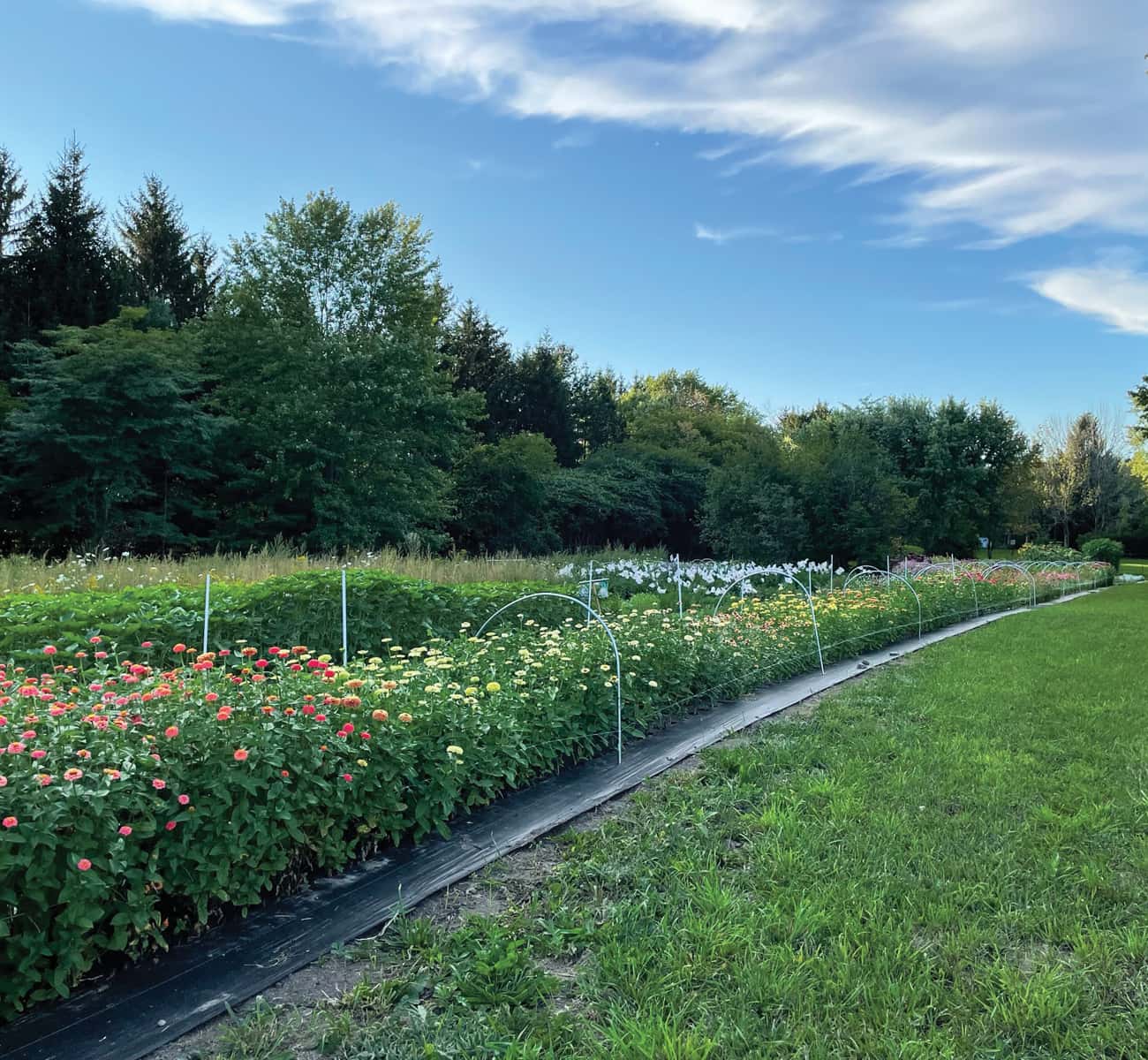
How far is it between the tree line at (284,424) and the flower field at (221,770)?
26.8 ft

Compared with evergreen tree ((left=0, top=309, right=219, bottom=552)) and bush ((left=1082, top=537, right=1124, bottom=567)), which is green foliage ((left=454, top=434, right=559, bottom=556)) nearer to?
evergreen tree ((left=0, top=309, right=219, bottom=552))

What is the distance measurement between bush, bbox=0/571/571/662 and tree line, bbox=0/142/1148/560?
5.60 metres

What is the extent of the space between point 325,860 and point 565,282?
17693 mm

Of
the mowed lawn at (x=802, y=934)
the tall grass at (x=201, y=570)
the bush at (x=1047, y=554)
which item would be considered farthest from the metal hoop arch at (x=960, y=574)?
the bush at (x=1047, y=554)

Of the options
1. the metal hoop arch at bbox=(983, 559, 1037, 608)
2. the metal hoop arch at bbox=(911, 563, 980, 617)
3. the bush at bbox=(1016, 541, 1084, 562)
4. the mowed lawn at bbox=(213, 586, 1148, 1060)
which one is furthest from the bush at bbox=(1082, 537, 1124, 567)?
the mowed lawn at bbox=(213, 586, 1148, 1060)

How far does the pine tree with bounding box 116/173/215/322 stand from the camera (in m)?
18.8

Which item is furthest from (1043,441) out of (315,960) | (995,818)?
(315,960)

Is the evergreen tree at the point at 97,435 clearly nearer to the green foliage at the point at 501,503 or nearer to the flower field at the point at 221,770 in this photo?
the green foliage at the point at 501,503

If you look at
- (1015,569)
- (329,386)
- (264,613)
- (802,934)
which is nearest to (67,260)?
(329,386)

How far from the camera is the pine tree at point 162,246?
1877 centimetres

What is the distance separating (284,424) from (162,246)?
8.15 meters

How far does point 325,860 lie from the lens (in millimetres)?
2775

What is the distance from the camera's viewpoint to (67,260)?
1458cm

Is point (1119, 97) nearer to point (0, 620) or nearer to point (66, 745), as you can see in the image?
point (66, 745)
